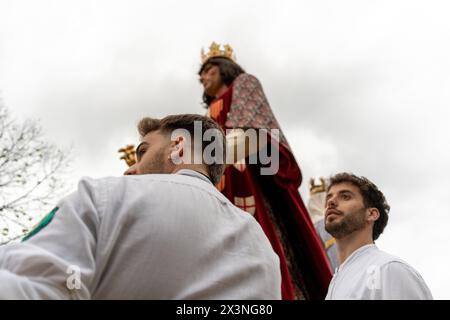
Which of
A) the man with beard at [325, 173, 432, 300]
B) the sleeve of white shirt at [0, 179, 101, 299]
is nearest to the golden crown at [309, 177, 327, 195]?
the man with beard at [325, 173, 432, 300]

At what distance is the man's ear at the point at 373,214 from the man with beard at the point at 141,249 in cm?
209

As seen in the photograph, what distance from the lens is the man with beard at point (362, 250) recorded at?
2787mm

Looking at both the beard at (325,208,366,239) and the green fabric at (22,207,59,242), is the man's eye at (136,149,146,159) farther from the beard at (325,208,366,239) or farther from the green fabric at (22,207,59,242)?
the beard at (325,208,366,239)

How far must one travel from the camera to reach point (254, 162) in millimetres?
6848

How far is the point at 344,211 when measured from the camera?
3926 millimetres

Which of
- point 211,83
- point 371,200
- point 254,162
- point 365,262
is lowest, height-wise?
point 365,262

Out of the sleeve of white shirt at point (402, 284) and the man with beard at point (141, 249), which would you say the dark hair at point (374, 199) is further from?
the man with beard at point (141, 249)

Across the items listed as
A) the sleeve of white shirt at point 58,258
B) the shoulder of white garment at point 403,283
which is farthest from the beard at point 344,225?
the sleeve of white shirt at point 58,258

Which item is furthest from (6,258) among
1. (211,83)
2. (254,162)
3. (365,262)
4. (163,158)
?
(211,83)

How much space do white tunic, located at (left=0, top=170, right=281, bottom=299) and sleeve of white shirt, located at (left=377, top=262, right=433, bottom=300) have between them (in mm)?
1049

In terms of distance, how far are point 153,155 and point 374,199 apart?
2.20 metres

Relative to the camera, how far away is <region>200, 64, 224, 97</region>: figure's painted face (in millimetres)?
7727

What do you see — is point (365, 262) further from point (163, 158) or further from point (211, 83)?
point (211, 83)

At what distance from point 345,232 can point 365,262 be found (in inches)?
19.6
